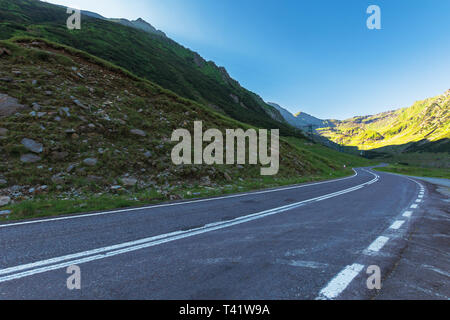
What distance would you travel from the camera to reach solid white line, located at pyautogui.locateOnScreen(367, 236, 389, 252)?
342 centimetres

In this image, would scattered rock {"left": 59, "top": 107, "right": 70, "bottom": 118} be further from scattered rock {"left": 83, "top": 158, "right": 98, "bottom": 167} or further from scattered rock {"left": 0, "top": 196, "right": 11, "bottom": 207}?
scattered rock {"left": 0, "top": 196, "right": 11, "bottom": 207}

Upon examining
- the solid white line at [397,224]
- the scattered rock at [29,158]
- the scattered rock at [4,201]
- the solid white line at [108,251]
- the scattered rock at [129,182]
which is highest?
the scattered rock at [29,158]

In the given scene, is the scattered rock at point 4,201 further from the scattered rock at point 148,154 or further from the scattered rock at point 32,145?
the scattered rock at point 148,154

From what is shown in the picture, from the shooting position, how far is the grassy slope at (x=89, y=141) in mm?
7164

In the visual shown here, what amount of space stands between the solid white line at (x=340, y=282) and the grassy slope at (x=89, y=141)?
6.34 meters

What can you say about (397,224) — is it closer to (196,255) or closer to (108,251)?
(196,255)

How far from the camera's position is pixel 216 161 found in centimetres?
1363

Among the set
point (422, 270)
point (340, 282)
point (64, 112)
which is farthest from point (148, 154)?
point (422, 270)

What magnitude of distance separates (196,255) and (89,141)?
381 inches

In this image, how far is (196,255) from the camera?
3105 millimetres

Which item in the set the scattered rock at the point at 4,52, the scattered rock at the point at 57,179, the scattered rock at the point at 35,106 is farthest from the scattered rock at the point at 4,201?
the scattered rock at the point at 4,52

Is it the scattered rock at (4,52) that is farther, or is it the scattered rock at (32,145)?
the scattered rock at (4,52)
